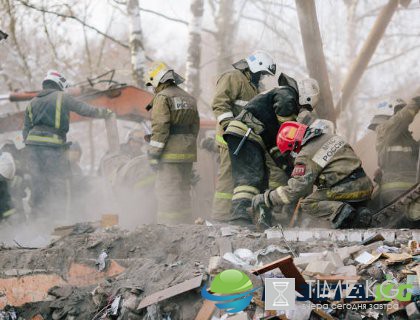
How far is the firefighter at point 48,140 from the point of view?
320 inches

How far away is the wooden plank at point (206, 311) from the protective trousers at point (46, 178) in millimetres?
4921

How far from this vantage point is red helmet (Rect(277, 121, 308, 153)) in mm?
5648

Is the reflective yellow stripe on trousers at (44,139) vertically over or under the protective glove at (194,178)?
over

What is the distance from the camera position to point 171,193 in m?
7.21

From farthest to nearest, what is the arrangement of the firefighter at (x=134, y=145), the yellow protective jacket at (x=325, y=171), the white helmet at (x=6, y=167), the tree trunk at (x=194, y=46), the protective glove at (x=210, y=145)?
the tree trunk at (x=194, y=46) → the firefighter at (x=134, y=145) → the protective glove at (x=210, y=145) → the white helmet at (x=6, y=167) → the yellow protective jacket at (x=325, y=171)

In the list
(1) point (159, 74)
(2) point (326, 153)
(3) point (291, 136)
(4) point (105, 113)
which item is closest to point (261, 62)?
(1) point (159, 74)

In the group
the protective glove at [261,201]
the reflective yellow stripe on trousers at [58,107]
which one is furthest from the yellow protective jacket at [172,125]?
the reflective yellow stripe on trousers at [58,107]

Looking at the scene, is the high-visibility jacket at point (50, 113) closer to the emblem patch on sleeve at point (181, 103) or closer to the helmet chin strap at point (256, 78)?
the emblem patch on sleeve at point (181, 103)

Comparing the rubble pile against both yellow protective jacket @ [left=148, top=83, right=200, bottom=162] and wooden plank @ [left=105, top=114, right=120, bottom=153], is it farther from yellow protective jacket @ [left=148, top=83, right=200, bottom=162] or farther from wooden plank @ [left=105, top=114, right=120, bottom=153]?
wooden plank @ [left=105, top=114, right=120, bottom=153]

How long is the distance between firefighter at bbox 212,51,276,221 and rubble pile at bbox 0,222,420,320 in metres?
1.11

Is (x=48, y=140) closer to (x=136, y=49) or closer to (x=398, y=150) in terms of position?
(x=136, y=49)

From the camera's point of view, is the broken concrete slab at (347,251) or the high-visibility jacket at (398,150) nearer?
the broken concrete slab at (347,251)

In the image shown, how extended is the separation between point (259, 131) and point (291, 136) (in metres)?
0.64

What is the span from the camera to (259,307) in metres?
3.68
